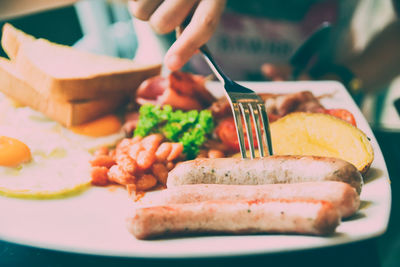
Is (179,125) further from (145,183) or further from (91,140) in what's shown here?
(91,140)

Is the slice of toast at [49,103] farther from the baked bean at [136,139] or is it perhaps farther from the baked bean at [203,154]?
the baked bean at [203,154]

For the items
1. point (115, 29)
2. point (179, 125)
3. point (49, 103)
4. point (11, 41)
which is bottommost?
point (179, 125)

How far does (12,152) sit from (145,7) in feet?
3.27

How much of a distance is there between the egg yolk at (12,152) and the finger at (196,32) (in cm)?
87

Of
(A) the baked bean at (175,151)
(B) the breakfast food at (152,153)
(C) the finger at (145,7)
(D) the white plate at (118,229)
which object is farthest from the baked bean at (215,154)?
(C) the finger at (145,7)

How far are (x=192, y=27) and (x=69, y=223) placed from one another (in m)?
1.07

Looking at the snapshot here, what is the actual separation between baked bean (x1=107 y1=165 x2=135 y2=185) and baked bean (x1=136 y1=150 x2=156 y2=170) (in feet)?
0.29

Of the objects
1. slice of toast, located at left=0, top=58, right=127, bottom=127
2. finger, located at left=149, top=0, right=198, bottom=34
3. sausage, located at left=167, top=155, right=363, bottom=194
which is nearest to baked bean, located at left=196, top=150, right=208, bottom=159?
sausage, located at left=167, top=155, right=363, bottom=194

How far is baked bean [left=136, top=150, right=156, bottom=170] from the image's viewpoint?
1.95 m

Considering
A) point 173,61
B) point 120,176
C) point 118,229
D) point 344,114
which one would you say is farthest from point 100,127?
point 344,114

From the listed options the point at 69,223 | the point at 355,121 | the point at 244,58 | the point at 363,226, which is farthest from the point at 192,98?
the point at 244,58

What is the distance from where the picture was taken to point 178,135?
7.18ft

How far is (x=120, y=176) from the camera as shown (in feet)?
6.22

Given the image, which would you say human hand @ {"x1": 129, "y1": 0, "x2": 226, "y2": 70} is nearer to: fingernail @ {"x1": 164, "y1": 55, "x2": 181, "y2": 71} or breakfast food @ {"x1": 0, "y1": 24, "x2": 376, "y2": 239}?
fingernail @ {"x1": 164, "y1": 55, "x2": 181, "y2": 71}
